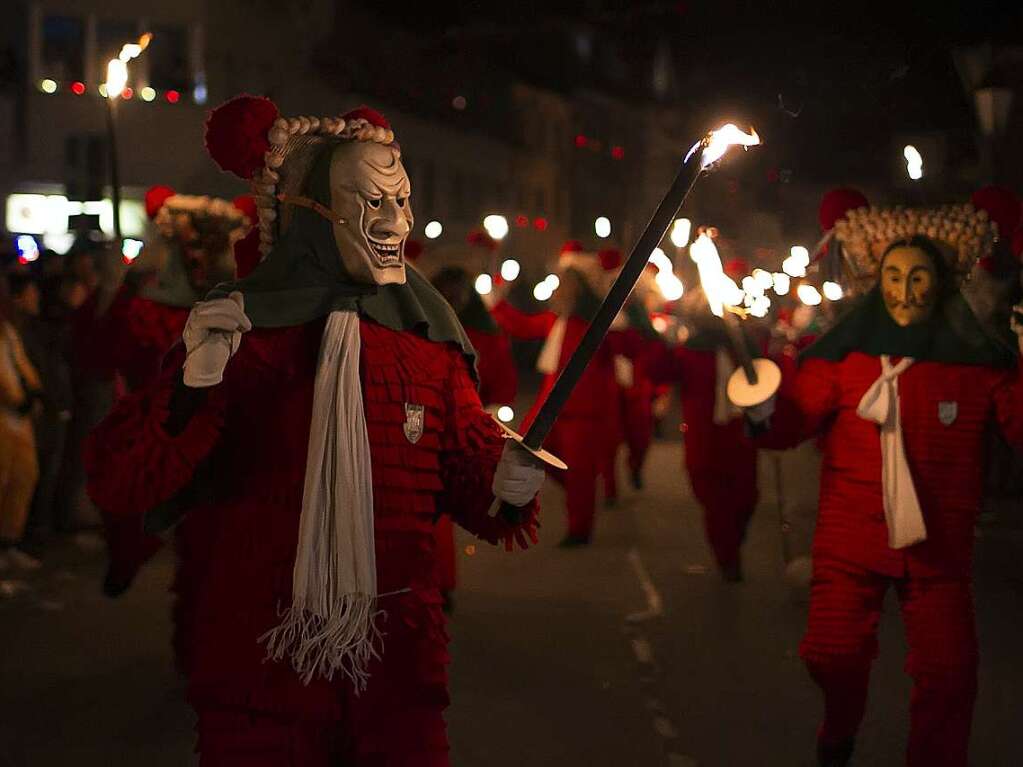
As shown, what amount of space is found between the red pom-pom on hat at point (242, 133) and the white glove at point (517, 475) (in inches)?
41.0

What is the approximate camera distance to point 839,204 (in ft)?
21.2

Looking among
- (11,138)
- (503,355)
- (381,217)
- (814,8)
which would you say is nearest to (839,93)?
(814,8)

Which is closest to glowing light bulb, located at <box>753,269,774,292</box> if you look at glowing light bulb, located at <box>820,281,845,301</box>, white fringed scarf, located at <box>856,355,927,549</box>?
white fringed scarf, located at <box>856,355,927,549</box>

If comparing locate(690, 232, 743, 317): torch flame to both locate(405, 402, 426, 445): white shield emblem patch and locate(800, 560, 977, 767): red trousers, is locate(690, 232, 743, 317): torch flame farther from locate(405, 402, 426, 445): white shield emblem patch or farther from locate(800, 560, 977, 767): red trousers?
locate(405, 402, 426, 445): white shield emblem patch

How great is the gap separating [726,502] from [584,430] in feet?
6.77

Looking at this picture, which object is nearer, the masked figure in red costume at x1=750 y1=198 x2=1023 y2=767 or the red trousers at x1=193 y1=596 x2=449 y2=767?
Result: the red trousers at x1=193 y1=596 x2=449 y2=767

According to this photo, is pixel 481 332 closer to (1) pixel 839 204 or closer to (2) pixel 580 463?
(2) pixel 580 463

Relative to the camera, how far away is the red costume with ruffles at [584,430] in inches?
461

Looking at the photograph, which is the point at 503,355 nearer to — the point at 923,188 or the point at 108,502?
the point at 923,188

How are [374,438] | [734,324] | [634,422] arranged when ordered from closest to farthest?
[374,438] → [734,324] → [634,422]

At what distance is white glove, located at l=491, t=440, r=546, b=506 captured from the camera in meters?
3.75

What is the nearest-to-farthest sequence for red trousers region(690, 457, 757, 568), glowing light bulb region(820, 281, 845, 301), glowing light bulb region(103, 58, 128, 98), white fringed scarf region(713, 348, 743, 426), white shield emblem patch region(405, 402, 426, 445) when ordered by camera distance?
1. white shield emblem patch region(405, 402, 426, 445)
2. glowing light bulb region(820, 281, 845, 301)
3. glowing light bulb region(103, 58, 128, 98)
4. red trousers region(690, 457, 757, 568)
5. white fringed scarf region(713, 348, 743, 426)

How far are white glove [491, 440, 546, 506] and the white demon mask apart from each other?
0.58 metres

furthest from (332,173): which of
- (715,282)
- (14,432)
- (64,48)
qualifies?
(64,48)
